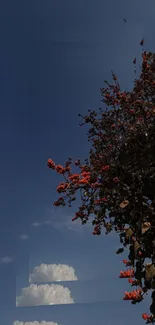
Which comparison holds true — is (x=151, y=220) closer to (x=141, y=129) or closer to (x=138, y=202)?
(x=138, y=202)

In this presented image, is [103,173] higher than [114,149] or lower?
Result: lower

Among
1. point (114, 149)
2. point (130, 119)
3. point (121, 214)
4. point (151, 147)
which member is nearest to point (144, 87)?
point (130, 119)

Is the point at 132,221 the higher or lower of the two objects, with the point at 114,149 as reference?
lower

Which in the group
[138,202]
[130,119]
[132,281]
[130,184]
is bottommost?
[132,281]

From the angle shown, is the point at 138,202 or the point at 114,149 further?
the point at 114,149

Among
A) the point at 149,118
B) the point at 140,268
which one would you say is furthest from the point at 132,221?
the point at 149,118

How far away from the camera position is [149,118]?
Result: 587 cm

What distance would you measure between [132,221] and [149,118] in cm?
182

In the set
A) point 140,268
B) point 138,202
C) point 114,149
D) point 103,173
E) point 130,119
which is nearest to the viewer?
point 140,268

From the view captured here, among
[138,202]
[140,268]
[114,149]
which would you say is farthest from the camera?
[114,149]

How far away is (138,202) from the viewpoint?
16.2ft

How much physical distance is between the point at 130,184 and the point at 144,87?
213 cm

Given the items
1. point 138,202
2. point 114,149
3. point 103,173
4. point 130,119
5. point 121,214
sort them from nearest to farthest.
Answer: point 138,202 < point 103,173 < point 121,214 < point 114,149 < point 130,119

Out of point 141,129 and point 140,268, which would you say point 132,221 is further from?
point 141,129
